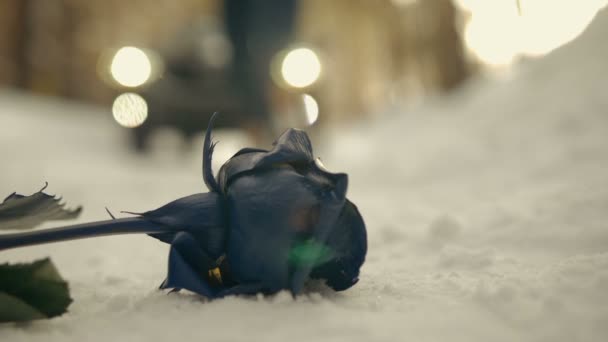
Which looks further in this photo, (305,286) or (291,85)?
(291,85)

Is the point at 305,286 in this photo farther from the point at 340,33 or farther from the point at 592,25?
the point at 340,33

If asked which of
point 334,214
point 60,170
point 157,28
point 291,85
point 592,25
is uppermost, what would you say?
point 157,28

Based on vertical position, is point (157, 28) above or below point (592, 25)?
above

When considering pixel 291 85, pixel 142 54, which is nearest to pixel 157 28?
pixel 142 54

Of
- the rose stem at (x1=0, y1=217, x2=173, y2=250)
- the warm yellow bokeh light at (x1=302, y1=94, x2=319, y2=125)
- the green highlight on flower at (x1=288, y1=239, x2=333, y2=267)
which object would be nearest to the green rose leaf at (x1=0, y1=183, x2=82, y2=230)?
the rose stem at (x1=0, y1=217, x2=173, y2=250)

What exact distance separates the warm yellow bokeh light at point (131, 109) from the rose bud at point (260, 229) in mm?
1641

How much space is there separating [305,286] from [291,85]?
5.55ft

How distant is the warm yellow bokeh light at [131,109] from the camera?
1904 mm

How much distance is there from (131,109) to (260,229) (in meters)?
1.77

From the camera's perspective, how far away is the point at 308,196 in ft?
1.09

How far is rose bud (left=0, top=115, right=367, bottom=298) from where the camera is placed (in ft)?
1.09

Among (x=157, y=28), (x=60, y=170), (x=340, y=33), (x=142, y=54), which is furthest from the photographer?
(x=340, y=33)

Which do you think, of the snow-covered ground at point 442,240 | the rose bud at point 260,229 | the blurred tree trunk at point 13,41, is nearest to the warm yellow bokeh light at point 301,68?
the snow-covered ground at point 442,240

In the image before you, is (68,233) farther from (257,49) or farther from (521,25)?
(257,49)
